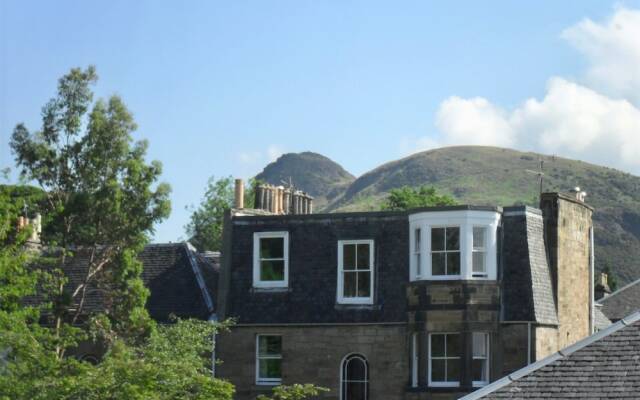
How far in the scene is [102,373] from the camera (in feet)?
113

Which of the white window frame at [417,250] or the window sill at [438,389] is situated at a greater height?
the white window frame at [417,250]

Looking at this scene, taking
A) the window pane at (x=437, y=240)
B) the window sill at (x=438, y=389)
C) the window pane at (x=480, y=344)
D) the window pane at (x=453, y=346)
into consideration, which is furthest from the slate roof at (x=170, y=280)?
the window pane at (x=480, y=344)

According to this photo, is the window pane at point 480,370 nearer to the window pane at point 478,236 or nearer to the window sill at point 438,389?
the window sill at point 438,389

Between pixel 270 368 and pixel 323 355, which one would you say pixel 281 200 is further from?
pixel 323 355

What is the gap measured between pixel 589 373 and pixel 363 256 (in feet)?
74.9

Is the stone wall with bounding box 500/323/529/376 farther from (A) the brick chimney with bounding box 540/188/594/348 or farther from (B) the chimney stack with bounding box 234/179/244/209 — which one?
(B) the chimney stack with bounding box 234/179/244/209

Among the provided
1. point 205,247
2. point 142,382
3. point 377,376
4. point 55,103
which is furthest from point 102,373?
point 205,247

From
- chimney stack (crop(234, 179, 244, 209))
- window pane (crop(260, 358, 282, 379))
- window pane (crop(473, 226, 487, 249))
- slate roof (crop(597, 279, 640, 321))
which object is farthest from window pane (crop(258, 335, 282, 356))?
slate roof (crop(597, 279, 640, 321))

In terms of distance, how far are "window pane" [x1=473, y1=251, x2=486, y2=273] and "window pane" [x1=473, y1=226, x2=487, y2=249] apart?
226 mm

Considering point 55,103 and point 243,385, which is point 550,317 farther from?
point 55,103

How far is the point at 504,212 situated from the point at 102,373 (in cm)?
1754

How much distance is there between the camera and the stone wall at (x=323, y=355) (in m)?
47.6

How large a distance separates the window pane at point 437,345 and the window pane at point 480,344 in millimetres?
1035

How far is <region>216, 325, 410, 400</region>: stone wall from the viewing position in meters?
47.6
